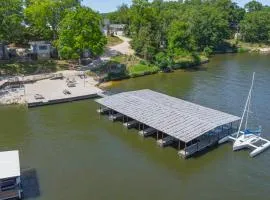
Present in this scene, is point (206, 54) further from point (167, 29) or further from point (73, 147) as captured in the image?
point (73, 147)

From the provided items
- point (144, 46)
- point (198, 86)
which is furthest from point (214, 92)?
point (144, 46)

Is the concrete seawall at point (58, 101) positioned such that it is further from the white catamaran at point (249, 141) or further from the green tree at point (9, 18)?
the white catamaran at point (249, 141)

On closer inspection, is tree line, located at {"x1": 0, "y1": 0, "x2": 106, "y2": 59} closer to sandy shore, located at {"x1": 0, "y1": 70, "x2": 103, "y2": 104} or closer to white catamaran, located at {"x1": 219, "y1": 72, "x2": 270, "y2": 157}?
sandy shore, located at {"x1": 0, "y1": 70, "x2": 103, "y2": 104}

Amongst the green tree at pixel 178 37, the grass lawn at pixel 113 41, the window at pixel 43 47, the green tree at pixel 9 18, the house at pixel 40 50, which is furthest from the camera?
the grass lawn at pixel 113 41

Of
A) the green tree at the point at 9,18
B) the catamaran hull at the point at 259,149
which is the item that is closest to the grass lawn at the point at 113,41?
the green tree at the point at 9,18

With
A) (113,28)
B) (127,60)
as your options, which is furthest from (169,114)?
(113,28)

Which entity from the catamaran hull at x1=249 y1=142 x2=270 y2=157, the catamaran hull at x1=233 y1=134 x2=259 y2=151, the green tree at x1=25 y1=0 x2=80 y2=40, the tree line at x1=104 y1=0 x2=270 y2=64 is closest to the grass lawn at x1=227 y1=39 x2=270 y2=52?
the tree line at x1=104 y1=0 x2=270 y2=64
